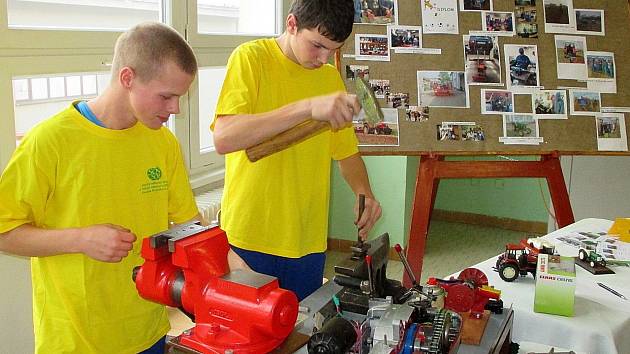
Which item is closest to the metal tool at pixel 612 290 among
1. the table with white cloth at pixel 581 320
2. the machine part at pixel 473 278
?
the table with white cloth at pixel 581 320

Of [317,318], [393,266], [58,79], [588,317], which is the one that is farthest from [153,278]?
[393,266]

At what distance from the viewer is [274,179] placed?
1640mm

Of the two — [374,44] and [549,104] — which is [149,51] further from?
[549,104]

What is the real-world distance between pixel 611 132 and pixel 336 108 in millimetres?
1849

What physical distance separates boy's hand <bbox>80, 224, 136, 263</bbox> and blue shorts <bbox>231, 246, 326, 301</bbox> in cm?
48

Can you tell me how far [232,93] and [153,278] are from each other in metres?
0.60

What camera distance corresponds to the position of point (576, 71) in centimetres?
272

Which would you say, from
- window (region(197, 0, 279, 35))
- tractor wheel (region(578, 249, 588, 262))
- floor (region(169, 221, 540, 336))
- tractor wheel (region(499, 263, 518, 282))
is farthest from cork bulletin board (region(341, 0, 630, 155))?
floor (region(169, 221, 540, 336))

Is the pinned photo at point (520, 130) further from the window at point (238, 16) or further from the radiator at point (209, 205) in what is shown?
the window at point (238, 16)

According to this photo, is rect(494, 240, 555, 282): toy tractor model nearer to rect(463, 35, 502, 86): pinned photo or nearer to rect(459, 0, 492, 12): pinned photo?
rect(463, 35, 502, 86): pinned photo

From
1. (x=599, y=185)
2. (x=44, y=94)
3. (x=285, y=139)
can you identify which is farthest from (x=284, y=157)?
(x=599, y=185)

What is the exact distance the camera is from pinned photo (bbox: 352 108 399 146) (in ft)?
8.48

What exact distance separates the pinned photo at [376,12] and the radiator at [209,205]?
1.14 m

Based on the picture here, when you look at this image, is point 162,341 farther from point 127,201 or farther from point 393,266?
point 393,266
